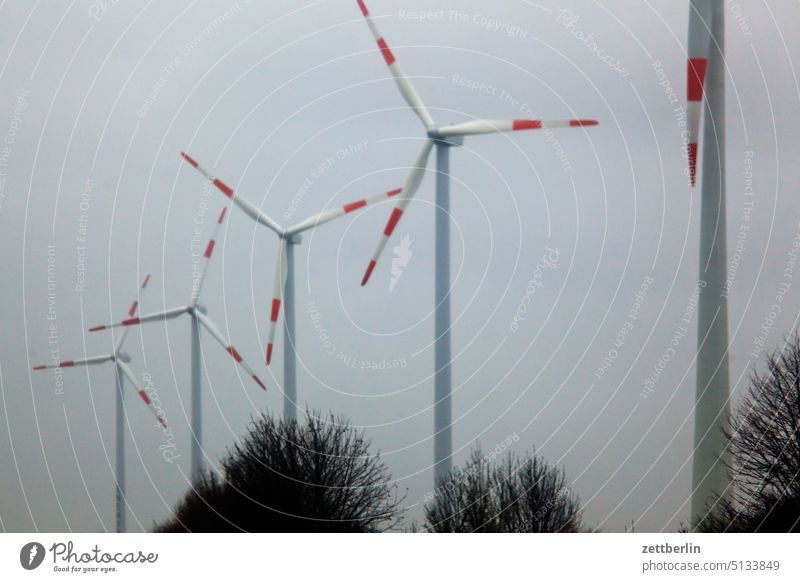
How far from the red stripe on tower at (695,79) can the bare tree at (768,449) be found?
1.51 metres

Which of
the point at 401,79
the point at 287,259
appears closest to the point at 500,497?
the point at 287,259

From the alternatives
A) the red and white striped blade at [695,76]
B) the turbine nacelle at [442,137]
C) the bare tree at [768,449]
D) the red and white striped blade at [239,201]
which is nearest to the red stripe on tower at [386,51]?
the turbine nacelle at [442,137]

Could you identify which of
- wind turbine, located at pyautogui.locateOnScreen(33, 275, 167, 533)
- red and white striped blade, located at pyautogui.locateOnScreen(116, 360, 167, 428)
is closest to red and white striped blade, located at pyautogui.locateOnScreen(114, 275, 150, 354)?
wind turbine, located at pyautogui.locateOnScreen(33, 275, 167, 533)

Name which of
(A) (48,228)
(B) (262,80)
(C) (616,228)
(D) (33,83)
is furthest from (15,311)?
(C) (616,228)

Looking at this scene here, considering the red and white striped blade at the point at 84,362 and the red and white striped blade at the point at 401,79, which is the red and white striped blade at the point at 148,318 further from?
the red and white striped blade at the point at 401,79

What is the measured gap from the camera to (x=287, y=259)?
679 centimetres

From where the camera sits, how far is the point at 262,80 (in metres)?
6.70

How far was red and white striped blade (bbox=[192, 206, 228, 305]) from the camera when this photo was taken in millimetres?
6695

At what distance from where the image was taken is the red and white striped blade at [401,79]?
667cm

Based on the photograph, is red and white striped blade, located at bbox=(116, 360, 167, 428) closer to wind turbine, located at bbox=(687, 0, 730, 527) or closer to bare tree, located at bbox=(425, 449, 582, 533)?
bare tree, located at bbox=(425, 449, 582, 533)

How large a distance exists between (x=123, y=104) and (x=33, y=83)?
511 mm

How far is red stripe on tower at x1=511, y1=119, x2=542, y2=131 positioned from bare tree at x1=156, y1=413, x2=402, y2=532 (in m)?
1.96

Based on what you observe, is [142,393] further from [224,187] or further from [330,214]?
[330,214]

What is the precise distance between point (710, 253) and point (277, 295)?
99.4 inches
